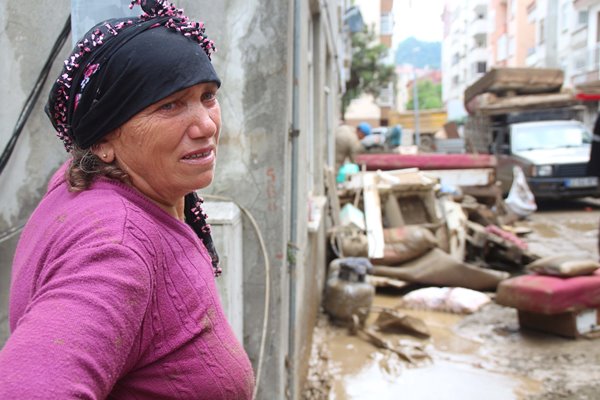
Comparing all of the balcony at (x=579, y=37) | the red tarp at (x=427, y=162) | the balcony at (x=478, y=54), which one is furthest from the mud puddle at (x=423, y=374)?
the balcony at (x=478, y=54)

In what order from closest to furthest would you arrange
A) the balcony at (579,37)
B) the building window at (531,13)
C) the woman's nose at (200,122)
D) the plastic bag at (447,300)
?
the woman's nose at (200,122)
the plastic bag at (447,300)
the balcony at (579,37)
the building window at (531,13)


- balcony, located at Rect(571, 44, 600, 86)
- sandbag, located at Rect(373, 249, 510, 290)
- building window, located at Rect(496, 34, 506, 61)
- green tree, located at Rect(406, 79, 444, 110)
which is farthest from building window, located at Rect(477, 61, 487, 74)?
sandbag, located at Rect(373, 249, 510, 290)

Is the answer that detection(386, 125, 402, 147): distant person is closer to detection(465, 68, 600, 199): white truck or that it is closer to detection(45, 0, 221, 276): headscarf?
detection(465, 68, 600, 199): white truck

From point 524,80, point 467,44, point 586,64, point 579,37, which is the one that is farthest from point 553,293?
point 467,44

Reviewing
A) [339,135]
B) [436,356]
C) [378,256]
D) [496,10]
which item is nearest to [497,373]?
[436,356]

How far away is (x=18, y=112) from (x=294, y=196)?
1444mm

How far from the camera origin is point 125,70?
1092mm

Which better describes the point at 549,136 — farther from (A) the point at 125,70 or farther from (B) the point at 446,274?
(A) the point at 125,70

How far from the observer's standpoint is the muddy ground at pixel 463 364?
4.62m

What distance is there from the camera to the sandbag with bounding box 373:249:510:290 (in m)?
7.36

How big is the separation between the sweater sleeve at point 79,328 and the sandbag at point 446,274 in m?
6.72

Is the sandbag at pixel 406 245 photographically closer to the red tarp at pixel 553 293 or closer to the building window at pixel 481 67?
the red tarp at pixel 553 293

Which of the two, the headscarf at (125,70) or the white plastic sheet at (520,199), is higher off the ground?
the headscarf at (125,70)

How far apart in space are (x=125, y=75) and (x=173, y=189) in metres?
0.26
